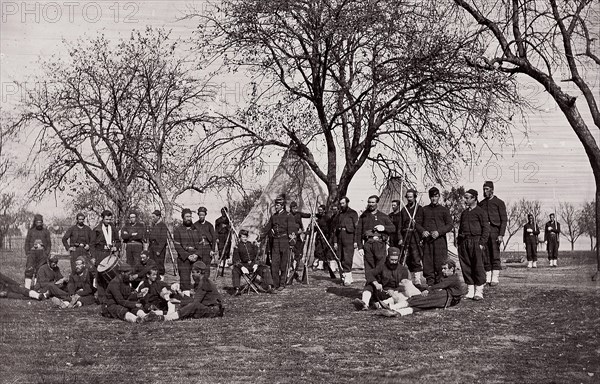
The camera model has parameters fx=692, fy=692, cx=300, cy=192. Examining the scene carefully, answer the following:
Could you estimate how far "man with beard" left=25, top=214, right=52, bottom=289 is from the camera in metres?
13.4

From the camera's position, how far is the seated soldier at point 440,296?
9.67 meters

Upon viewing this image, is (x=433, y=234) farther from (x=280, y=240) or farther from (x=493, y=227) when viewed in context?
(x=280, y=240)

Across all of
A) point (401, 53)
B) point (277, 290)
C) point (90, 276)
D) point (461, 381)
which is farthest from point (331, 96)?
point (461, 381)

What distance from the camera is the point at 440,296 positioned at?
977 cm

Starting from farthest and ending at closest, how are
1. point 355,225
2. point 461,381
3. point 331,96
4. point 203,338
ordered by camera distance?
1. point 331,96
2. point 355,225
3. point 203,338
4. point 461,381

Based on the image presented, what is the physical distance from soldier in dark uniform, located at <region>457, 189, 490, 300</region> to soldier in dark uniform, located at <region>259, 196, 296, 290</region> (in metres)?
3.44

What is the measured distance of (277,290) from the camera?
12.6 m

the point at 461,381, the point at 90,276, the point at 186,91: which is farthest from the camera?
the point at 186,91

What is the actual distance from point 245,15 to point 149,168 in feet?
25.2

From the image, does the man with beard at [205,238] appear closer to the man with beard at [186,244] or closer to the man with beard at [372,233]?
the man with beard at [186,244]

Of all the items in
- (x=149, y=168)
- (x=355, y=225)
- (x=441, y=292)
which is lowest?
(x=441, y=292)

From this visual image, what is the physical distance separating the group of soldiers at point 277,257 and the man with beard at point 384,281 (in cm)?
1

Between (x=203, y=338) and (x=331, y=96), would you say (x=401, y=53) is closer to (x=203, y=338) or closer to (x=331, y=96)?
(x=331, y=96)

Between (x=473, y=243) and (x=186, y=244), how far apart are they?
197 inches
